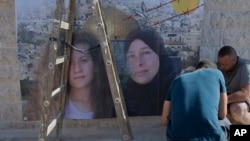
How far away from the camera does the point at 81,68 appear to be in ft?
13.8

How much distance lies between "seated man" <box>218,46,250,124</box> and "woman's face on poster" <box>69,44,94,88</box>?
4.39ft

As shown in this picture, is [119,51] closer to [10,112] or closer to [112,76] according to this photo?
[112,76]

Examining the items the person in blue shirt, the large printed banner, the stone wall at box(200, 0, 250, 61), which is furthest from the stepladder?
the stone wall at box(200, 0, 250, 61)

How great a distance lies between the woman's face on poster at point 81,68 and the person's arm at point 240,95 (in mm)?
1444

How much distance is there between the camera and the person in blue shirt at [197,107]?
2840 millimetres

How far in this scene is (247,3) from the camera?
14.0 ft

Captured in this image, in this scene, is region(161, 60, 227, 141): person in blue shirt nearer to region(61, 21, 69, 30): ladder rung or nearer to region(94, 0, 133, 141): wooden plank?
region(94, 0, 133, 141): wooden plank

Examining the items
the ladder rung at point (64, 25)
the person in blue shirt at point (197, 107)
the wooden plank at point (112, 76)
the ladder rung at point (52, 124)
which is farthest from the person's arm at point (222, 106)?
the ladder rung at point (64, 25)

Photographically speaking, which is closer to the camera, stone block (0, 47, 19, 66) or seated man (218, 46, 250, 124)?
seated man (218, 46, 250, 124)

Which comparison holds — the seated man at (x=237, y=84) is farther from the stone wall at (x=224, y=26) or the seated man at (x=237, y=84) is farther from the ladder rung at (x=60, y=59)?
the ladder rung at (x=60, y=59)

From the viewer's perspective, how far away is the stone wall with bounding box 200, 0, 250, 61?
14.0 ft

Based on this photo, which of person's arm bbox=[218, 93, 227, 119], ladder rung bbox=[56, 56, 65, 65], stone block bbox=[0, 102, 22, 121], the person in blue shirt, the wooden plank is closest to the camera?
the person in blue shirt

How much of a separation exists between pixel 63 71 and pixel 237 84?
1.72m

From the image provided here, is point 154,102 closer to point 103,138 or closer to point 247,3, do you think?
point 103,138
